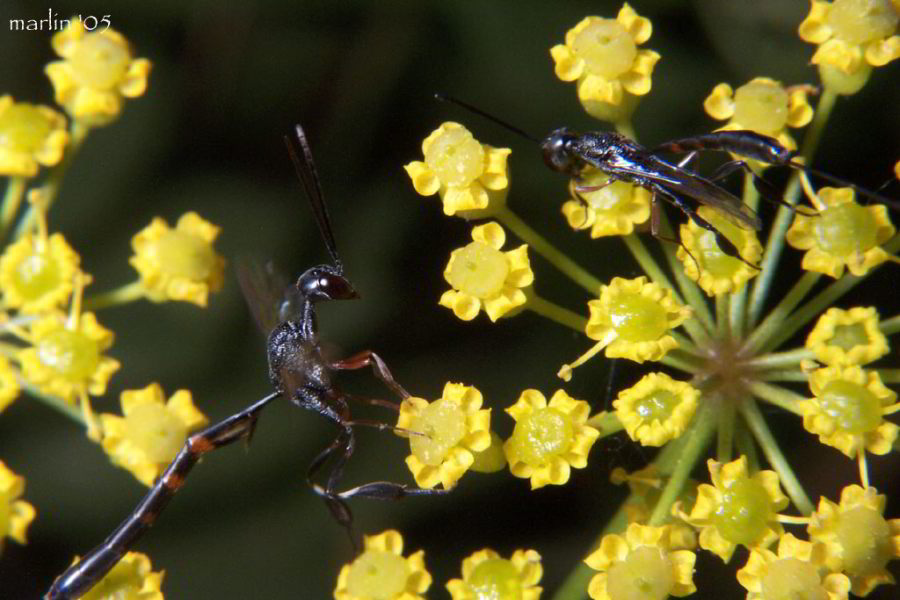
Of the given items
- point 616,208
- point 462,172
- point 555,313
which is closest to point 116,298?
point 462,172

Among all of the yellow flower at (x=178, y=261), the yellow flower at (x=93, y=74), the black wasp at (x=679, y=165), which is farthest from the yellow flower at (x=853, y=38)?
the yellow flower at (x=93, y=74)

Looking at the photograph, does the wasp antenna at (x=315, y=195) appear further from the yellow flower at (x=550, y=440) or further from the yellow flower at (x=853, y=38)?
the yellow flower at (x=853, y=38)

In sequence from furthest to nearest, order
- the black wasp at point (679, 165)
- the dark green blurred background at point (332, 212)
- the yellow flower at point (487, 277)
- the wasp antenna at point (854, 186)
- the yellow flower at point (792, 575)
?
1. the dark green blurred background at point (332, 212)
2. the yellow flower at point (487, 277)
3. the black wasp at point (679, 165)
4. the yellow flower at point (792, 575)
5. the wasp antenna at point (854, 186)

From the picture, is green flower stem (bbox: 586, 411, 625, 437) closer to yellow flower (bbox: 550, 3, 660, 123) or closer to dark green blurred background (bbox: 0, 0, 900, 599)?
dark green blurred background (bbox: 0, 0, 900, 599)

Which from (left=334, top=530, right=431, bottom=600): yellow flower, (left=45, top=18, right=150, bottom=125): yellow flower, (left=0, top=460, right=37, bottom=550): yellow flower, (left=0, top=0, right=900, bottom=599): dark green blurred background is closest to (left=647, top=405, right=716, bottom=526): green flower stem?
(left=334, top=530, right=431, bottom=600): yellow flower

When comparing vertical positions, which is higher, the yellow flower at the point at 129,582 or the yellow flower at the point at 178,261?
the yellow flower at the point at 178,261
